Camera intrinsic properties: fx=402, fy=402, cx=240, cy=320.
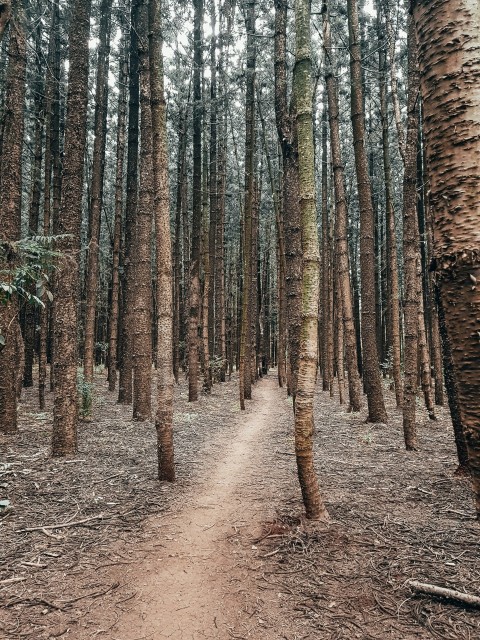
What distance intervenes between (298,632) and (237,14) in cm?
1723

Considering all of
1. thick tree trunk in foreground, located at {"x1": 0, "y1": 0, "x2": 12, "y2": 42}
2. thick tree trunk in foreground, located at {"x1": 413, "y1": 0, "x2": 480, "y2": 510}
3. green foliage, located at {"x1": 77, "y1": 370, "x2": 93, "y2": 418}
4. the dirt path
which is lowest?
the dirt path

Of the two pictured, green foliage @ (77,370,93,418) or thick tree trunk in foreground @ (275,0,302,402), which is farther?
green foliage @ (77,370,93,418)

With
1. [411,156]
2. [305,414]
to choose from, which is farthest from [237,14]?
→ [305,414]

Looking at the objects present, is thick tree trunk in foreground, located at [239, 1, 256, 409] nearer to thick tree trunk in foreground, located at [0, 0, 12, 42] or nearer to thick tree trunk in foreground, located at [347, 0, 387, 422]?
thick tree trunk in foreground, located at [347, 0, 387, 422]

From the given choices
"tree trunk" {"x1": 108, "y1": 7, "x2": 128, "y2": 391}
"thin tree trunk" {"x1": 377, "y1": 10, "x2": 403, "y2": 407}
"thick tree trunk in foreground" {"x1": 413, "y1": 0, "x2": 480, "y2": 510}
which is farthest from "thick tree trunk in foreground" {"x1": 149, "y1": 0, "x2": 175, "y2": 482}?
"tree trunk" {"x1": 108, "y1": 7, "x2": 128, "y2": 391}

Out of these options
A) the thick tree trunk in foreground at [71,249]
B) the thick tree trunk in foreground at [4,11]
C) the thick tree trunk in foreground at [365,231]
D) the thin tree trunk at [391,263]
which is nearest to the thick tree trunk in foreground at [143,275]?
the thick tree trunk in foreground at [71,249]

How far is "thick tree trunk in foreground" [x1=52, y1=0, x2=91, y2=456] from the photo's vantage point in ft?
19.6

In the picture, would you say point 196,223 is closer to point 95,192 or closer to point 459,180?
point 95,192

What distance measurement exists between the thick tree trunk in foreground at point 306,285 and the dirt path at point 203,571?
71cm

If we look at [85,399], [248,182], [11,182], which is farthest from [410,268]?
[85,399]

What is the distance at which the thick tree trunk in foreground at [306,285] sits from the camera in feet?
12.0

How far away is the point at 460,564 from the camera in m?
3.02

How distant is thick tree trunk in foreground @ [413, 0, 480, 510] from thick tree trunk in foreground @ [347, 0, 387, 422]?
7.97 metres

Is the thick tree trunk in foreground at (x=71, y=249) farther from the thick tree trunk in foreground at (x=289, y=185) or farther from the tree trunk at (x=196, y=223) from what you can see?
the tree trunk at (x=196, y=223)
